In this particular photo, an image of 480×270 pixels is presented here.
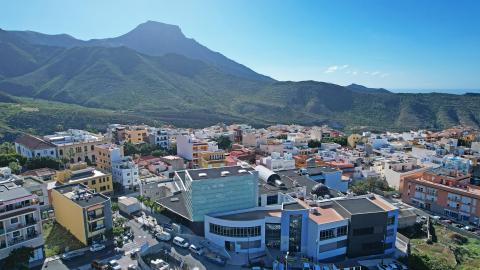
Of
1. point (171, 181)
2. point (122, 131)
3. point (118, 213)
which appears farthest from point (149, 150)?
point (118, 213)

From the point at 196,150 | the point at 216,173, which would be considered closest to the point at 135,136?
the point at 196,150

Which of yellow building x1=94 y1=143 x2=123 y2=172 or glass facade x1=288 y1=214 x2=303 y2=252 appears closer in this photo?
glass facade x1=288 y1=214 x2=303 y2=252

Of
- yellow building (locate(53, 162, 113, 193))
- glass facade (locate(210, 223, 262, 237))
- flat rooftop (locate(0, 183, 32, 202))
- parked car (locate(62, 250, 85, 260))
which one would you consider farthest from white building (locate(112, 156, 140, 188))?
glass facade (locate(210, 223, 262, 237))

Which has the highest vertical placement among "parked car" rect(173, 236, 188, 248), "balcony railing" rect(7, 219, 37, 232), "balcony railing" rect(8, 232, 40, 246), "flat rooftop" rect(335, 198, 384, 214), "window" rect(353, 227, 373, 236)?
"balcony railing" rect(7, 219, 37, 232)

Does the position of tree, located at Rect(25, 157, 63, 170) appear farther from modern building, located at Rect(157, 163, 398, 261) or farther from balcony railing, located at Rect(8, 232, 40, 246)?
modern building, located at Rect(157, 163, 398, 261)

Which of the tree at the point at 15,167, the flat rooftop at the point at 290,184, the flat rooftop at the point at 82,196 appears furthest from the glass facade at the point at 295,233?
the tree at the point at 15,167

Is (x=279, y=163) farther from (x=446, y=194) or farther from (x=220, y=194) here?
(x=446, y=194)

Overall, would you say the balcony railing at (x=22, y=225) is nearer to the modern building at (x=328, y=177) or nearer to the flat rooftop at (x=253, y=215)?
the flat rooftop at (x=253, y=215)
